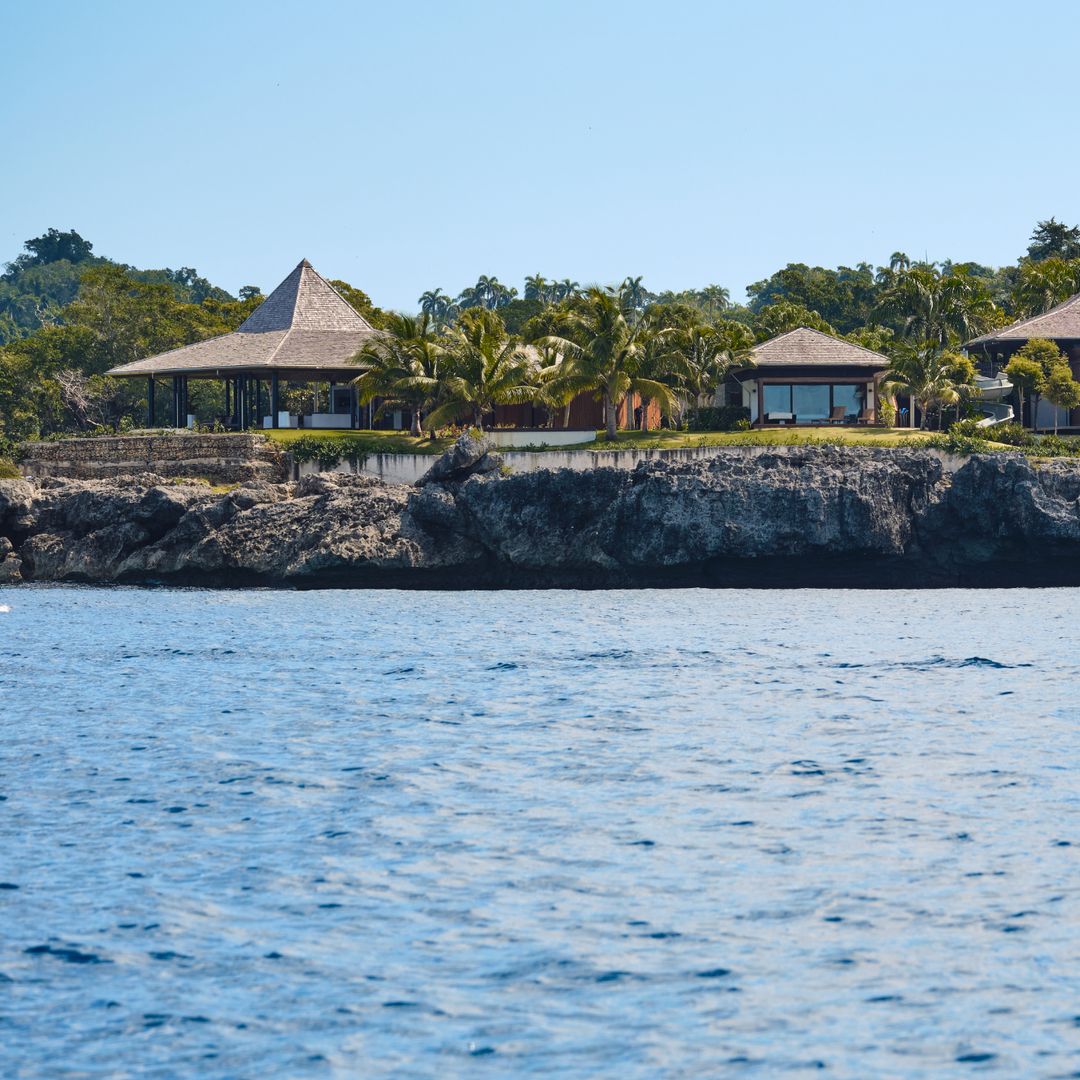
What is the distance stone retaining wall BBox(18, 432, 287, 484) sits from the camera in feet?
184

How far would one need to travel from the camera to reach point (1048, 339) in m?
69.9

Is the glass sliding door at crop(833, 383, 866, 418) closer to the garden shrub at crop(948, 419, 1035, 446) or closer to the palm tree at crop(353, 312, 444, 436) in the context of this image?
the garden shrub at crop(948, 419, 1035, 446)

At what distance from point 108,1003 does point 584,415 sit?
6026 centimetres

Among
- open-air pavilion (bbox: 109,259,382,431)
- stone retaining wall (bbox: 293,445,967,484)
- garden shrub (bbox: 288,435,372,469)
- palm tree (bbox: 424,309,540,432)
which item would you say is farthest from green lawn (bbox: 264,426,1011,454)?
→ open-air pavilion (bbox: 109,259,382,431)

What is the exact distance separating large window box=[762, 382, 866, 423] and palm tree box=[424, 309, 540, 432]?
→ 13.3 meters

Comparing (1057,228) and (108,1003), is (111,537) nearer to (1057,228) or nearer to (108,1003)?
(108,1003)

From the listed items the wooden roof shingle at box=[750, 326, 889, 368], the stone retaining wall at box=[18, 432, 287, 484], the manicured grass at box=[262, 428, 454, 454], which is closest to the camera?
the stone retaining wall at box=[18, 432, 287, 484]

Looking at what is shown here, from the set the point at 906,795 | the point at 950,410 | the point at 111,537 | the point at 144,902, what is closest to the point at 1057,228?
the point at 950,410

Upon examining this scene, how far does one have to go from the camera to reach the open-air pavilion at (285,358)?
211ft

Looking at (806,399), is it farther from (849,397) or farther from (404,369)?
(404,369)

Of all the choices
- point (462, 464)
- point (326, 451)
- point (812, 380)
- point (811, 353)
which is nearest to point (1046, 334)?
point (811, 353)

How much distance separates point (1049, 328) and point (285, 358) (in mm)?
40423

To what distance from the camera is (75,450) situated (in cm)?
5844

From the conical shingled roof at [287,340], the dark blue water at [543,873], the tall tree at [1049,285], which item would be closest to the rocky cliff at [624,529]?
the conical shingled roof at [287,340]
